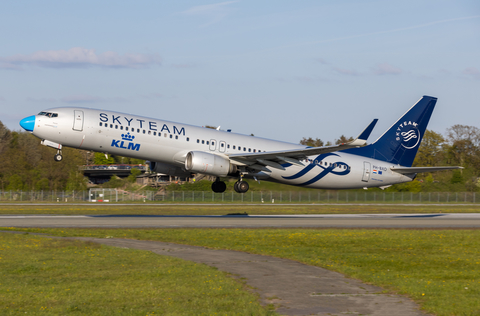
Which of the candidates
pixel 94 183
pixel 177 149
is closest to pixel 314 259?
pixel 177 149

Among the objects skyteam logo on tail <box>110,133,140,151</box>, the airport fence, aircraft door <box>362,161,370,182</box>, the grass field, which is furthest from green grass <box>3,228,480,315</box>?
the airport fence

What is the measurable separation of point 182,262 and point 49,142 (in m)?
18.3

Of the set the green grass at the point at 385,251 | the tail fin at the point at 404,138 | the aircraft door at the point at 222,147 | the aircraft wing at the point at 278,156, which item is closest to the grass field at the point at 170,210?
the tail fin at the point at 404,138

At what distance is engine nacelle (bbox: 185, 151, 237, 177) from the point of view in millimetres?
36312

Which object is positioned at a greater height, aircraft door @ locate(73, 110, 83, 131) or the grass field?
aircraft door @ locate(73, 110, 83, 131)

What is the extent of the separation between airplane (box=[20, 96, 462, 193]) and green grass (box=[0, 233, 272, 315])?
12.8m

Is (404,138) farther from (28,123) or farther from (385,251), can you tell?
(28,123)

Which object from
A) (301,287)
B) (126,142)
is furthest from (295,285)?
(126,142)

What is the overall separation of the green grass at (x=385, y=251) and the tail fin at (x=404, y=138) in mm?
11908

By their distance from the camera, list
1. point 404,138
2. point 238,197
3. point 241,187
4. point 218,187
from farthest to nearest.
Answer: point 238,197 < point 404,138 < point 218,187 < point 241,187

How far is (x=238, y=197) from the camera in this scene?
86000 mm

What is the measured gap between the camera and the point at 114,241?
28.0 m

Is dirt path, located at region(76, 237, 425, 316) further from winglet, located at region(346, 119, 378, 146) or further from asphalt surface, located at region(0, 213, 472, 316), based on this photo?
winglet, located at region(346, 119, 378, 146)

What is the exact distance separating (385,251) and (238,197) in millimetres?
60091
